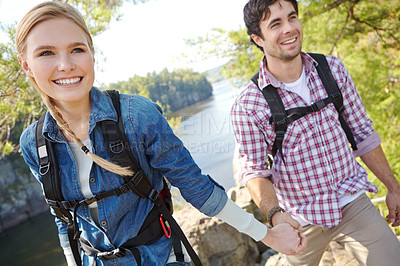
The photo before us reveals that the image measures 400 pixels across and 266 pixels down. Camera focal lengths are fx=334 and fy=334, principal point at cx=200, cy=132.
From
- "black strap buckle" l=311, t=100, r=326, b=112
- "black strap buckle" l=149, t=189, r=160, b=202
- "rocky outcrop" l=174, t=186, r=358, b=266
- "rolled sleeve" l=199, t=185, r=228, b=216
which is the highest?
"black strap buckle" l=311, t=100, r=326, b=112

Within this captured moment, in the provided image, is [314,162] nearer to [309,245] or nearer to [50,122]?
[309,245]

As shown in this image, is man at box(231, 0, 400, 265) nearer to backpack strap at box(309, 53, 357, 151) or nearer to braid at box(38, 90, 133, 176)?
backpack strap at box(309, 53, 357, 151)

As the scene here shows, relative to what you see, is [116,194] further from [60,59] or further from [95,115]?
[60,59]

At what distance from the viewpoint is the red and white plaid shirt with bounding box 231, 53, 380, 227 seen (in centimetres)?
210

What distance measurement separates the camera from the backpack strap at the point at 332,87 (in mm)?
2137

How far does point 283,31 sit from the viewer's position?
2207 millimetres

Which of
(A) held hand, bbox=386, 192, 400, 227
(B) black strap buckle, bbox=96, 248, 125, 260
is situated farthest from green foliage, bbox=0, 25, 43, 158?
(A) held hand, bbox=386, 192, 400, 227

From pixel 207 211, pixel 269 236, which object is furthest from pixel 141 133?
pixel 269 236

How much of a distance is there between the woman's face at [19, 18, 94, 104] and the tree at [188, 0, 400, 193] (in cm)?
539

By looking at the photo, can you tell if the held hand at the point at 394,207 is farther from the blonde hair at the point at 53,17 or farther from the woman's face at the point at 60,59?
the woman's face at the point at 60,59

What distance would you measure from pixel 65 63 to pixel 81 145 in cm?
34

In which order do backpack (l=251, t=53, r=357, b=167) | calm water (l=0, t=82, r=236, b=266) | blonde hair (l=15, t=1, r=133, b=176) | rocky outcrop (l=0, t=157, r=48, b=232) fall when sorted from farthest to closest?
rocky outcrop (l=0, t=157, r=48, b=232) → calm water (l=0, t=82, r=236, b=266) → backpack (l=251, t=53, r=357, b=167) → blonde hair (l=15, t=1, r=133, b=176)

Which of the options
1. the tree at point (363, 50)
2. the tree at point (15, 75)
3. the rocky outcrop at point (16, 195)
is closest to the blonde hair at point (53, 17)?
the tree at point (15, 75)

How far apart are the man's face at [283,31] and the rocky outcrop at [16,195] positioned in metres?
31.1
